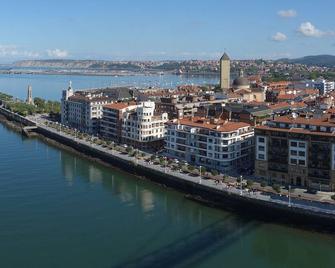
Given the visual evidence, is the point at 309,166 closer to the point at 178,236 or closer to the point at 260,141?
the point at 260,141

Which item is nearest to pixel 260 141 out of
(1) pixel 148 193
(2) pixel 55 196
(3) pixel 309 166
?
(3) pixel 309 166

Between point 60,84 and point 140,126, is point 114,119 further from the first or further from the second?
point 60,84

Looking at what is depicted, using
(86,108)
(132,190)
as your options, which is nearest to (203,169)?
(132,190)

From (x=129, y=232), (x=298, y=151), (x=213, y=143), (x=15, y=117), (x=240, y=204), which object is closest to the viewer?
(x=129, y=232)

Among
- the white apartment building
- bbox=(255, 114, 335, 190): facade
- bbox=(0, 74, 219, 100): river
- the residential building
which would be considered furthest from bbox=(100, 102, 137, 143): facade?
bbox=(0, 74, 219, 100): river

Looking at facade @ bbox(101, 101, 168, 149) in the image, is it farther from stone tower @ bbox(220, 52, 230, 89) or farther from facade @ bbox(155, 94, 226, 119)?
stone tower @ bbox(220, 52, 230, 89)

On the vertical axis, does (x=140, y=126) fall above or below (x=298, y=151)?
above
